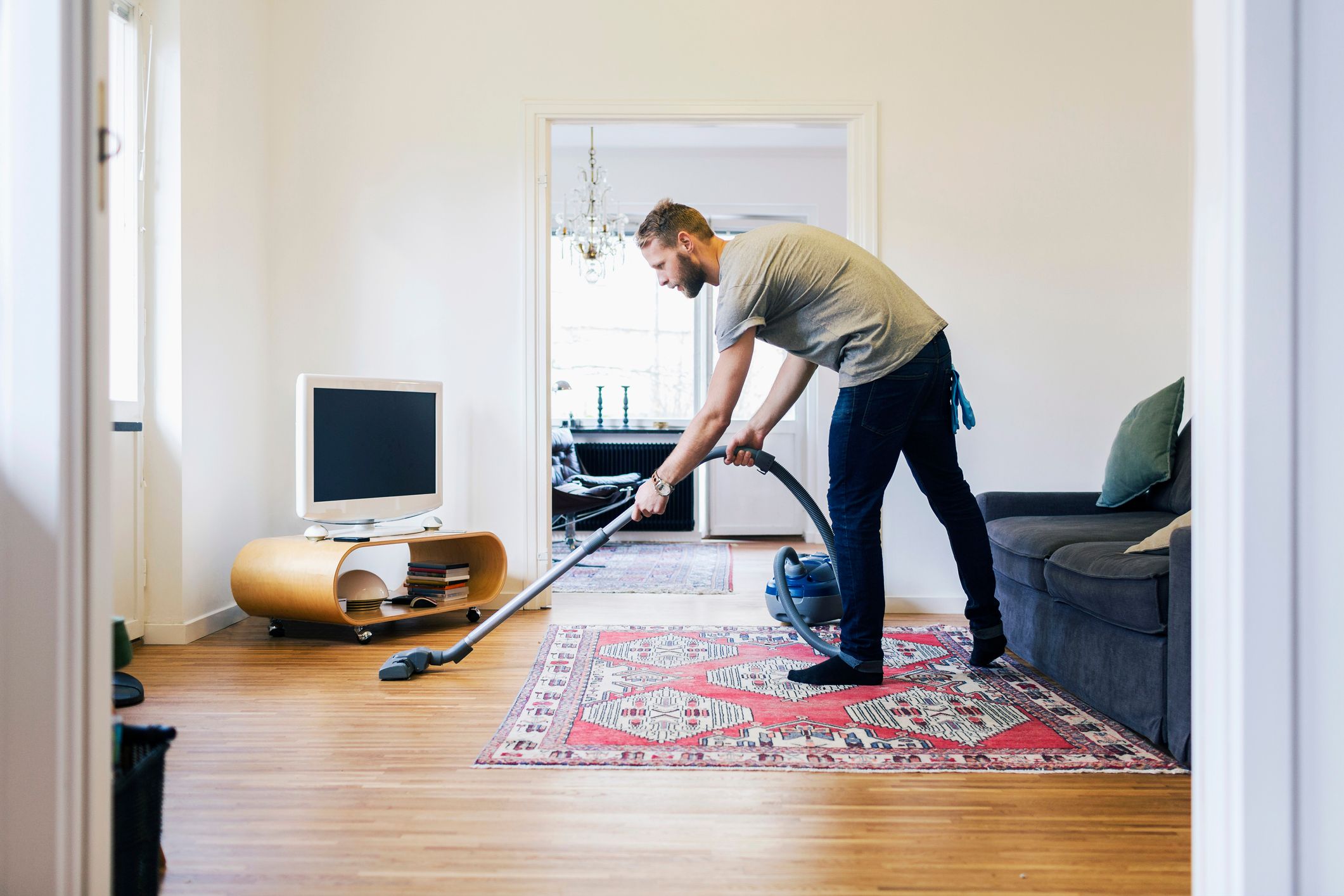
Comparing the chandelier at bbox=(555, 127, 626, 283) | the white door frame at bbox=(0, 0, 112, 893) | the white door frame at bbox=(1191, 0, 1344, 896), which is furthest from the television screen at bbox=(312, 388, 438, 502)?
the white door frame at bbox=(1191, 0, 1344, 896)

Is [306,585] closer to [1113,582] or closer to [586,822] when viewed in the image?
[586,822]

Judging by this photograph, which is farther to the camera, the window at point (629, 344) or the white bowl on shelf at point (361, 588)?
the window at point (629, 344)

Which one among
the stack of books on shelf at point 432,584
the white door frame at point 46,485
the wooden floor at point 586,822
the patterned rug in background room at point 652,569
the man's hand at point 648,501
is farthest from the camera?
the patterned rug in background room at point 652,569

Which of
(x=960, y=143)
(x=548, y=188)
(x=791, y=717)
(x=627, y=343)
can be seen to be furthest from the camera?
(x=627, y=343)

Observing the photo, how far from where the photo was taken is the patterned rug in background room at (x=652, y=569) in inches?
163

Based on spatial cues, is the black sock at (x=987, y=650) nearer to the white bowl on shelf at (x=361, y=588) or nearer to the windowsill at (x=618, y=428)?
the white bowl on shelf at (x=361, y=588)

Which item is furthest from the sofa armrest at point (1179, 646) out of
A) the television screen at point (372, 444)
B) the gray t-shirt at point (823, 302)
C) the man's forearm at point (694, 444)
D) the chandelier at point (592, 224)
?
the chandelier at point (592, 224)

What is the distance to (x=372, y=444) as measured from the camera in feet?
10.5

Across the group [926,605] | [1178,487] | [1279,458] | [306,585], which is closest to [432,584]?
[306,585]

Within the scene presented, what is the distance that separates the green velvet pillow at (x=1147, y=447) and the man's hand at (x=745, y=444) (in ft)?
3.93

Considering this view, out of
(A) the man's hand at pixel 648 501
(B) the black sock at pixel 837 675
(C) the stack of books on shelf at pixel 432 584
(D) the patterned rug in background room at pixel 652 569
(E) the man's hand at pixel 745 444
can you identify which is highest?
(E) the man's hand at pixel 745 444

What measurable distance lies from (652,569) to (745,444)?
2326 mm

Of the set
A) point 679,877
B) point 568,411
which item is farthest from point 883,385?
point 568,411

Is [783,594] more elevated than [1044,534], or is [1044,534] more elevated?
[1044,534]
